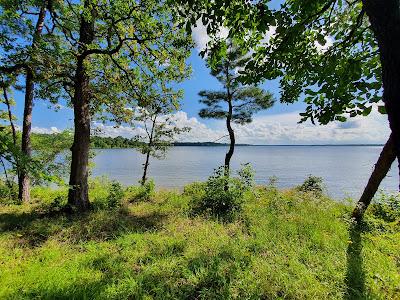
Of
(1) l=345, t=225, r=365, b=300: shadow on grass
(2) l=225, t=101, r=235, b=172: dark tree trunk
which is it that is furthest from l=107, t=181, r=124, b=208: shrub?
(1) l=345, t=225, r=365, b=300: shadow on grass

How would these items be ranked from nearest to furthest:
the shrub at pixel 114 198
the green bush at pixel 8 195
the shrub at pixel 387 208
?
1. the shrub at pixel 387 208
2. the shrub at pixel 114 198
3. the green bush at pixel 8 195

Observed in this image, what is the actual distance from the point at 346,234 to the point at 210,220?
12.4 ft

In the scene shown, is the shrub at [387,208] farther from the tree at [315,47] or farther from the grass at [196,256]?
the tree at [315,47]

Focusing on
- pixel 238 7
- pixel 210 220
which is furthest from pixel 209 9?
pixel 210 220

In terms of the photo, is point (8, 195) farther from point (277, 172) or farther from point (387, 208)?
point (277, 172)

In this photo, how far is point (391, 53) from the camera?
5.48ft

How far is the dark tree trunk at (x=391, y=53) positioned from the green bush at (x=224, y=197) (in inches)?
293

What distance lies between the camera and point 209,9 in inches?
125

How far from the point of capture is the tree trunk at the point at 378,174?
7127 millimetres

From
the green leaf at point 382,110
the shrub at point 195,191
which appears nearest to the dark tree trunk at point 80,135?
the shrub at point 195,191

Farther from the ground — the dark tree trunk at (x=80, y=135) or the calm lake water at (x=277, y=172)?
the dark tree trunk at (x=80, y=135)

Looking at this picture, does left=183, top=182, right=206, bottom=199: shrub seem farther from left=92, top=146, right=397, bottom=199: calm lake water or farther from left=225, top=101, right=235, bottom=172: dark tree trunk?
left=92, top=146, right=397, bottom=199: calm lake water

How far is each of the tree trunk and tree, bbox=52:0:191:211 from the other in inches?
252

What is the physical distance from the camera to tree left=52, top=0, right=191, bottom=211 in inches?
344
